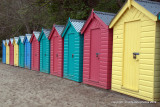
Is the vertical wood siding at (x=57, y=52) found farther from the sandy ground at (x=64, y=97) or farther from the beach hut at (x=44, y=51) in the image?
the sandy ground at (x=64, y=97)

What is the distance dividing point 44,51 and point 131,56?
26.0 ft

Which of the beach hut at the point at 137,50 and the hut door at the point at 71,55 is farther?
the hut door at the point at 71,55

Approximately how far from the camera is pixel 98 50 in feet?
28.2

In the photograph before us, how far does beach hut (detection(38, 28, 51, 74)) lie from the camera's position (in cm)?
1328

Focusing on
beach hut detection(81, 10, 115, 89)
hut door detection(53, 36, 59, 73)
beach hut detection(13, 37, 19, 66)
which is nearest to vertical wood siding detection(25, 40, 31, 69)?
beach hut detection(13, 37, 19, 66)

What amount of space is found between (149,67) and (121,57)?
136cm

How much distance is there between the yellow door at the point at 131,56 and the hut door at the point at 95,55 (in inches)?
59.9

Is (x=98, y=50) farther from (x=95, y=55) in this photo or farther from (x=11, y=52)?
(x=11, y=52)

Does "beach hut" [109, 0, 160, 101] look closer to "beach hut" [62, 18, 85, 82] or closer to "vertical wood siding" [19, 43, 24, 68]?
"beach hut" [62, 18, 85, 82]

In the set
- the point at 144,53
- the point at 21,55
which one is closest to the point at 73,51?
the point at 144,53

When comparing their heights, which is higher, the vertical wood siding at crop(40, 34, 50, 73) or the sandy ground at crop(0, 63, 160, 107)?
the vertical wood siding at crop(40, 34, 50, 73)

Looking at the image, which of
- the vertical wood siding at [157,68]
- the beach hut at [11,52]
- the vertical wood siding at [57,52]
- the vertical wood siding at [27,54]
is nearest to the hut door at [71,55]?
the vertical wood siding at [57,52]

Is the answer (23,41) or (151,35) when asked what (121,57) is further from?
(23,41)

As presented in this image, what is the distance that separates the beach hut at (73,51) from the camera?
9.82m
